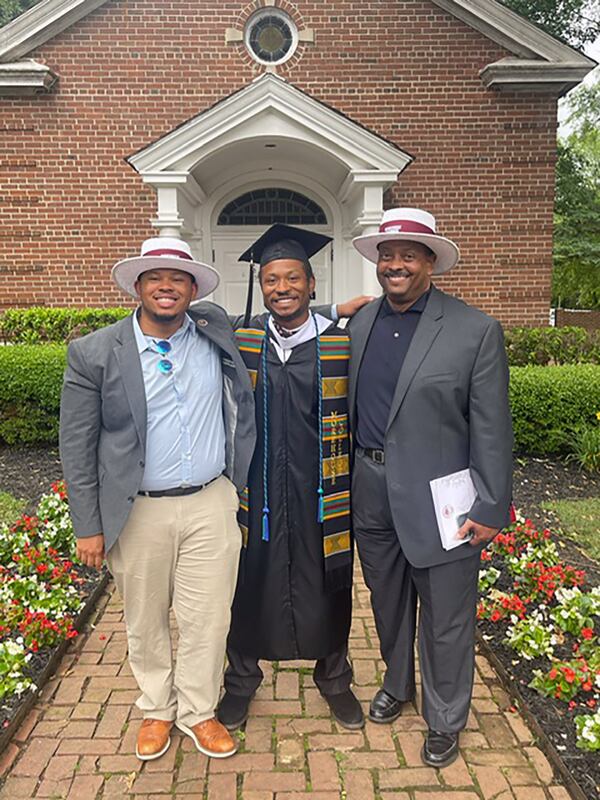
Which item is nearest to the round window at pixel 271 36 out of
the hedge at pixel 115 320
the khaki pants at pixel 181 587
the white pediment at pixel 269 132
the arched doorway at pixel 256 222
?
the white pediment at pixel 269 132

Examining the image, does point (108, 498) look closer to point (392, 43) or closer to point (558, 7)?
point (392, 43)

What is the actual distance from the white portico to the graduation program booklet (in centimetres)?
622

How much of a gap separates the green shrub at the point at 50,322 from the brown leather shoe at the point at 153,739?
673cm

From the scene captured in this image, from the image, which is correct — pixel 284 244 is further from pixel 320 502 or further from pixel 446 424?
pixel 320 502

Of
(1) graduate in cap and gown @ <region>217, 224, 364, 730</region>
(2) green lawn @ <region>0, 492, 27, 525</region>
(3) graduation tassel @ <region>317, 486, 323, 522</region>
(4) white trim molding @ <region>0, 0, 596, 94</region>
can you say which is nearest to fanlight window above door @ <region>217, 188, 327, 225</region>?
(4) white trim molding @ <region>0, 0, 596, 94</region>

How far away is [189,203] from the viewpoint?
9.59 metres

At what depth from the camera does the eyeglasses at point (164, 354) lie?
2.66m

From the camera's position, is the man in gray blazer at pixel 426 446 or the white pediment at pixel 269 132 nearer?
the man in gray blazer at pixel 426 446

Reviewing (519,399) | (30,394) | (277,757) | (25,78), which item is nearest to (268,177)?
(25,78)

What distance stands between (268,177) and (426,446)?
8.10 m

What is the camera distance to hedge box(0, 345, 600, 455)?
271 inches

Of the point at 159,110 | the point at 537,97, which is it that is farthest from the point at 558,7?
the point at 159,110

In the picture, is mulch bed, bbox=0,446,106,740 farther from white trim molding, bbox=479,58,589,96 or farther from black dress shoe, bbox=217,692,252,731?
white trim molding, bbox=479,58,589,96

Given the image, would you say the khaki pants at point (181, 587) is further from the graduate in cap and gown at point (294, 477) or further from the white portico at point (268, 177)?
the white portico at point (268, 177)
